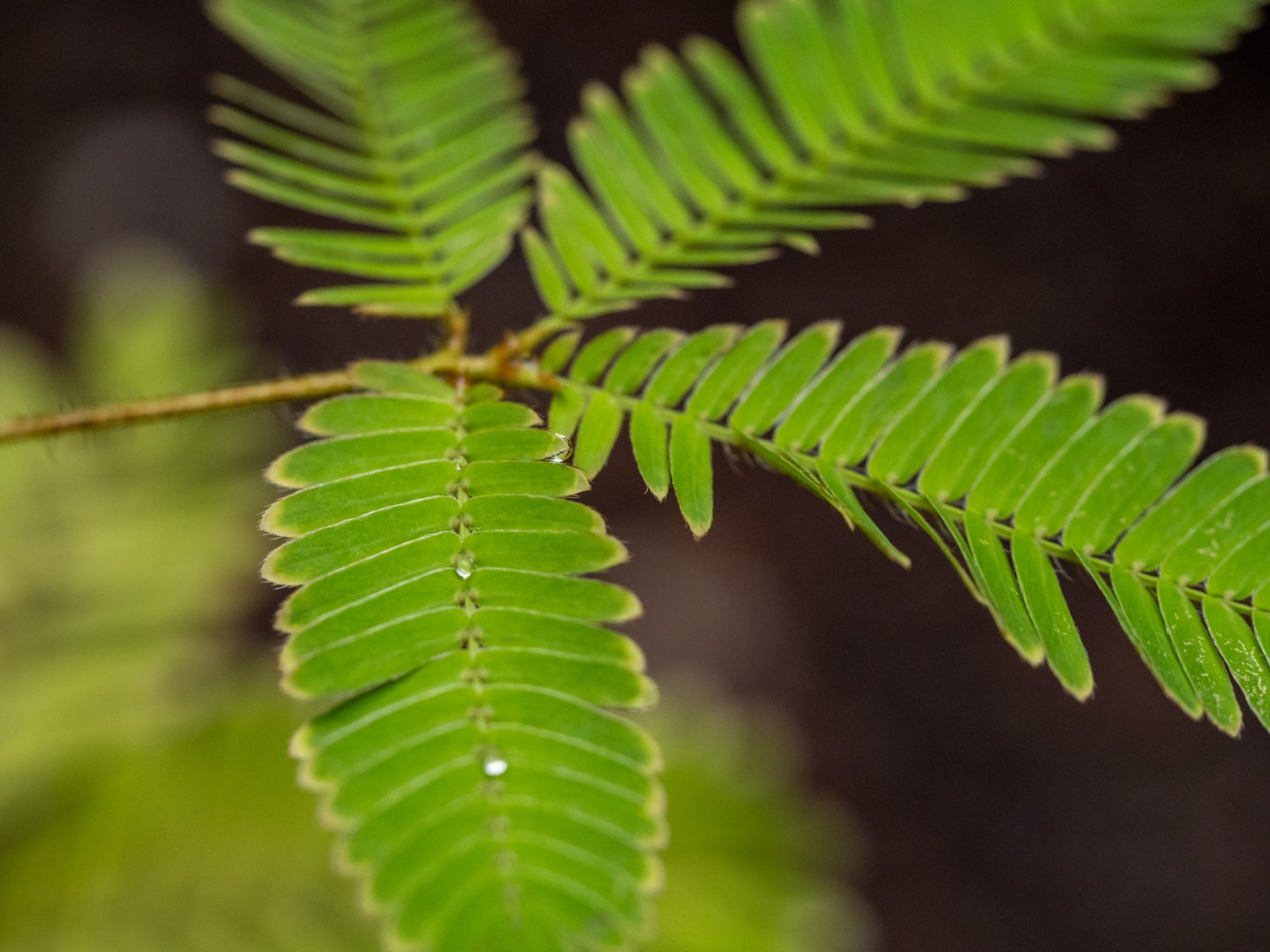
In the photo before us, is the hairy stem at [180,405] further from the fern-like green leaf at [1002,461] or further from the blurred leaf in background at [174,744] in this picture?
the blurred leaf in background at [174,744]

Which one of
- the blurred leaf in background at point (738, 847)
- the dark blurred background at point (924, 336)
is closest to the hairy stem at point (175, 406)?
the blurred leaf in background at point (738, 847)

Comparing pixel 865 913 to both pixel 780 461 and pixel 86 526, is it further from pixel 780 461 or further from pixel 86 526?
pixel 780 461

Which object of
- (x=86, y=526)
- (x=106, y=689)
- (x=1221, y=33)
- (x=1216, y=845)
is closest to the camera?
(x=1221, y=33)

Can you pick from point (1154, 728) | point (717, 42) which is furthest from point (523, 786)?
point (717, 42)

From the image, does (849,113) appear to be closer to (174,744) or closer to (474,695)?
(474,695)

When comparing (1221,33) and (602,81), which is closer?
(1221,33)
